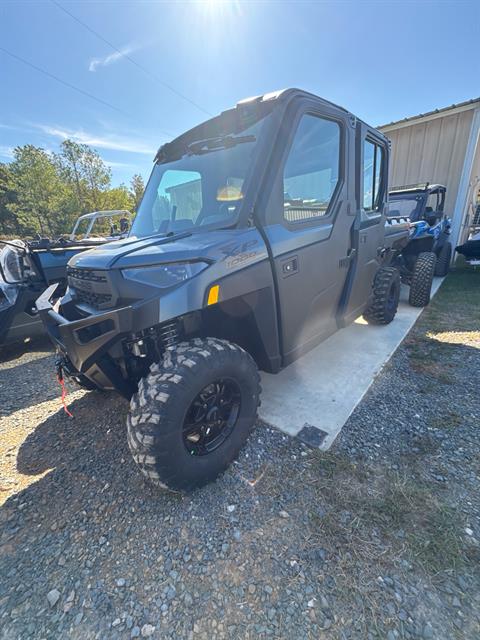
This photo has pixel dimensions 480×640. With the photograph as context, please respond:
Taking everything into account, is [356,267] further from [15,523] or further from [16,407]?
[16,407]

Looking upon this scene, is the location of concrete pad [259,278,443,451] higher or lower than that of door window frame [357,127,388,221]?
lower

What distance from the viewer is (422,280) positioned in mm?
4926

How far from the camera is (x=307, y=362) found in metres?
3.26

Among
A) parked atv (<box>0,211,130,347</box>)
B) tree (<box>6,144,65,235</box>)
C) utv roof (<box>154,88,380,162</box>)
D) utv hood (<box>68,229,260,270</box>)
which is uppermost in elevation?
tree (<box>6,144,65,235</box>)

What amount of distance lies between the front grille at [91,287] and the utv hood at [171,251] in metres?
0.05

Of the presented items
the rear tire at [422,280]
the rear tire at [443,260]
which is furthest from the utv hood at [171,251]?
the rear tire at [443,260]

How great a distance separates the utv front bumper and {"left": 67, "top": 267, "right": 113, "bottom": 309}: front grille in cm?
13

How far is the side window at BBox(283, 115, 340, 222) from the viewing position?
6.81ft

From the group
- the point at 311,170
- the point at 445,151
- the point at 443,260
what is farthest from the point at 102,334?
the point at 445,151

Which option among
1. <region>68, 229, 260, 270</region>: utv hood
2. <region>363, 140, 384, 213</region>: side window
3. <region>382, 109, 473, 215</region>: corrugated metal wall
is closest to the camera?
<region>68, 229, 260, 270</region>: utv hood

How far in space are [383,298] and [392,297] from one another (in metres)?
0.34

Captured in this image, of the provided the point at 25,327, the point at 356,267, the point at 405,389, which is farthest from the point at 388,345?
the point at 25,327

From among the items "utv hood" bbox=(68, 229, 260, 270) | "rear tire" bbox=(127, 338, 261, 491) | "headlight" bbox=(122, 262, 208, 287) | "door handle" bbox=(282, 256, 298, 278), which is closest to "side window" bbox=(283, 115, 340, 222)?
"door handle" bbox=(282, 256, 298, 278)

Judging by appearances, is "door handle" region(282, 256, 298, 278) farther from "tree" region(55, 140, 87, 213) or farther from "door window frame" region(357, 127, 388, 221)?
"tree" region(55, 140, 87, 213)
